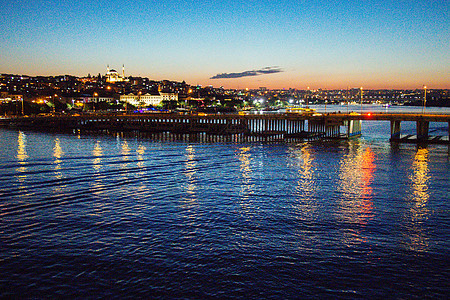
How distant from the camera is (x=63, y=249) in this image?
50.5ft

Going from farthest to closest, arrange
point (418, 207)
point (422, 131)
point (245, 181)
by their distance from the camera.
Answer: point (422, 131) < point (245, 181) < point (418, 207)

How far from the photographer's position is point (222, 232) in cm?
1762

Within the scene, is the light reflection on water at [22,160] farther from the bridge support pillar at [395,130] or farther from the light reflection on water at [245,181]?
the bridge support pillar at [395,130]

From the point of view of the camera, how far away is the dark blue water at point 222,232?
1282cm

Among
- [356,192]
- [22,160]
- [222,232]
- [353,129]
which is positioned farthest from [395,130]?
[22,160]

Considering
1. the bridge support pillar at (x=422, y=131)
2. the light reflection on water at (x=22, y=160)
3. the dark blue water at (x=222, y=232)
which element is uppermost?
the bridge support pillar at (x=422, y=131)

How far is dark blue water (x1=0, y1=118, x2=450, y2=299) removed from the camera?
12.8 meters

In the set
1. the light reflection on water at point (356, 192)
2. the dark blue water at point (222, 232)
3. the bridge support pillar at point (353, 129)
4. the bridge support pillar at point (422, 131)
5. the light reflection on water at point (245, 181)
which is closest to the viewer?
the dark blue water at point (222, 232)

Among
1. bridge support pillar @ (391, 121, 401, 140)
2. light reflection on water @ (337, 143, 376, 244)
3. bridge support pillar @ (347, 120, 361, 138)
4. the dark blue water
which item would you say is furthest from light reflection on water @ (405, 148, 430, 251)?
bridge support pillar @ (347, 120, 361, 138)

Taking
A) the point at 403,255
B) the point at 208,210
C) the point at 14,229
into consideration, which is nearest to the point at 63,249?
the point at 14,229

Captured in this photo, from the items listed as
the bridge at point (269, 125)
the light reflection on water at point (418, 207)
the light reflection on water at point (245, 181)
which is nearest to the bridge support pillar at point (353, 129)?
the bridge at point (269, 125)

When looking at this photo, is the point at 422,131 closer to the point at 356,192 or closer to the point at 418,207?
the point at 356,192

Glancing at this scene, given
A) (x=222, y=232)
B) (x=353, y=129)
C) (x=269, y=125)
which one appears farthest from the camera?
(x=269, y=125)

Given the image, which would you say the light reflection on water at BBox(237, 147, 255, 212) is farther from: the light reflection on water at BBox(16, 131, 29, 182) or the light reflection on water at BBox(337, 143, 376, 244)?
the light reflection on water at BBox(16, 131, 29, 182)
